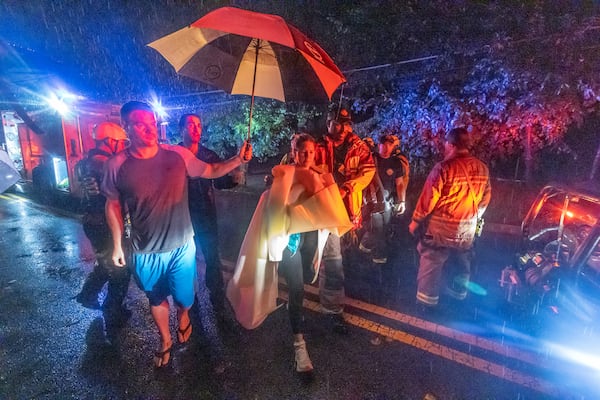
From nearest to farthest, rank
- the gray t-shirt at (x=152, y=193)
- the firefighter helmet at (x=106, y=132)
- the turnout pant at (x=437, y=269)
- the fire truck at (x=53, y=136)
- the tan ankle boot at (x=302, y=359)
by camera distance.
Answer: the gray t-shirt at (x=152, y=193) < the tan ankle boot at (x=302, y=359) < the firefighter helmet at (x=106, y=132) < the turnout pant at (x=437, y=269) < the fire truck at (x=53, y=136)

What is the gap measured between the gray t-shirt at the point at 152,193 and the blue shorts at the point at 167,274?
3.2 inches

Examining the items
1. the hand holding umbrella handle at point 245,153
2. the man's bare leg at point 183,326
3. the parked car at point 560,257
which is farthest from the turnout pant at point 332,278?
the parked car at point 560,257

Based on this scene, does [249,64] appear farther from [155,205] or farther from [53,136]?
[53,136]

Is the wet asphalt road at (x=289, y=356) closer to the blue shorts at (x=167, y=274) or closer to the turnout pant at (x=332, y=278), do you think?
the turnout pant at (x=332, y=278)

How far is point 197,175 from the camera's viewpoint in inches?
105

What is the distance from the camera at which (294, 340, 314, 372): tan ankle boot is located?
259 cm

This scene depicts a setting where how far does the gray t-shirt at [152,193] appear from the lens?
7.76 feet

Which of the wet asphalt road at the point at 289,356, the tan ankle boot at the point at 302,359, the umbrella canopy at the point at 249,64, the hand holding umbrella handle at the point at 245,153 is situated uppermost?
the umbrella canopy at the point at 249,64

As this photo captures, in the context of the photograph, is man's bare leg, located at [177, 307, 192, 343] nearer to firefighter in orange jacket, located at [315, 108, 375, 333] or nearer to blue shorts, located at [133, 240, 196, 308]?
blue shorts, located at [133, 240, 196, 308]

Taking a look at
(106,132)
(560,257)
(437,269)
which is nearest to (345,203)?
(437,269)

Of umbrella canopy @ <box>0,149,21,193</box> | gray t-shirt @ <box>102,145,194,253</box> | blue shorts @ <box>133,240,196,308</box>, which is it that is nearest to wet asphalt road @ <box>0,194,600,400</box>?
blue shorts @ <box>133,240,196,308</box>

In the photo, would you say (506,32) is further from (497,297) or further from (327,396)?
(327,396)

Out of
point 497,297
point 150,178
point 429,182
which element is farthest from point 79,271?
point 497,297

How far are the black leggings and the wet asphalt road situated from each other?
46 cm
